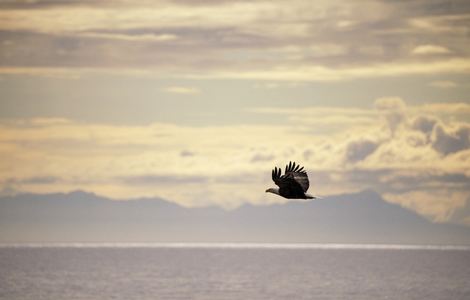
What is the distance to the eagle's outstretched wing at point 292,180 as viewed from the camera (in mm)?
57312

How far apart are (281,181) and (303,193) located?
4.36 ft

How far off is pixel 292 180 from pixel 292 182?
0.36ft

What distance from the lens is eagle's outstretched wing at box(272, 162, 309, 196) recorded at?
57.3 metres

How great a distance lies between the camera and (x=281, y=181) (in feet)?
190

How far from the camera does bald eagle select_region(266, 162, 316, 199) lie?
188 ft

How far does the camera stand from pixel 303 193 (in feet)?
190

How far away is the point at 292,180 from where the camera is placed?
57.4 meters

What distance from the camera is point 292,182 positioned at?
5747cm

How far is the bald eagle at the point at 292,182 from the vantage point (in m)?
57.3
